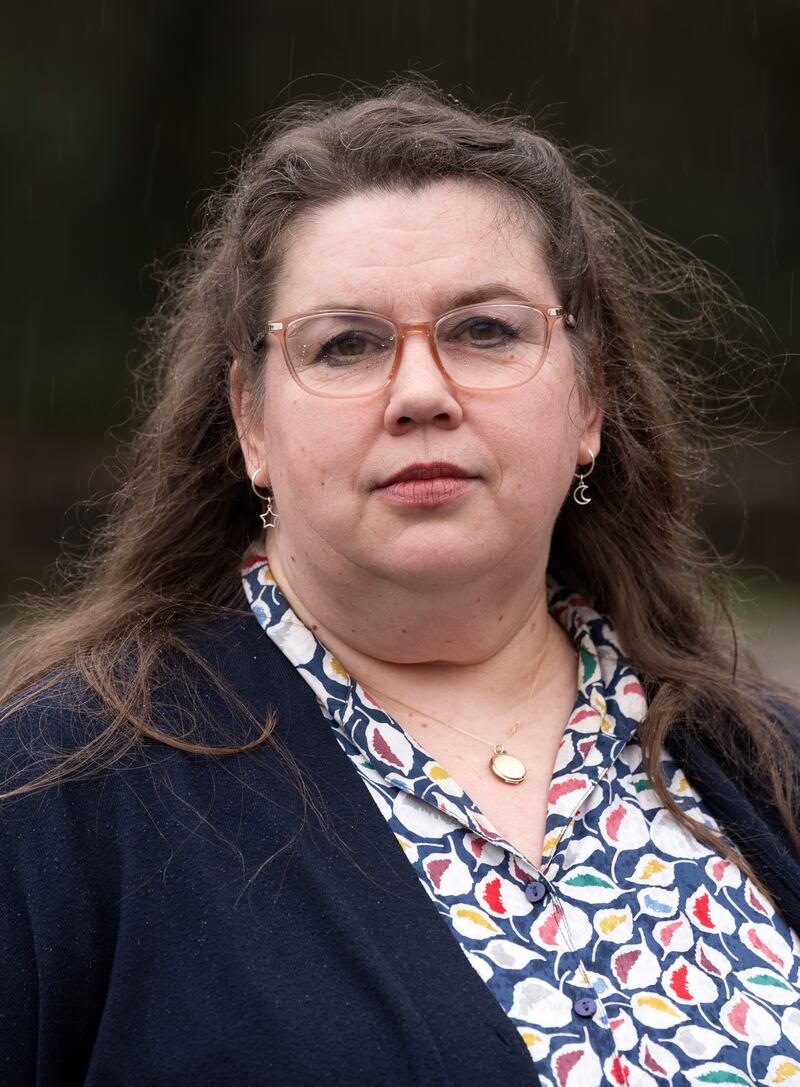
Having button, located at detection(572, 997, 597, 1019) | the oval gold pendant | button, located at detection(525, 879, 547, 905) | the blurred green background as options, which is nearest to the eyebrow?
the oval gold pendant

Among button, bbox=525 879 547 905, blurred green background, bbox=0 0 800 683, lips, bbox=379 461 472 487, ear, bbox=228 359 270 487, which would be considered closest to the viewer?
button, bbox=525 879 547 905

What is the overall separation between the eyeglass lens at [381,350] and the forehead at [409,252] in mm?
30

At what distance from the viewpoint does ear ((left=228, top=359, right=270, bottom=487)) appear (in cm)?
236

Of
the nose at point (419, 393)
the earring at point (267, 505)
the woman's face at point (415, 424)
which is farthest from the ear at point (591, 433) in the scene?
the earring at point (267, 505)

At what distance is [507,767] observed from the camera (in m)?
2.22

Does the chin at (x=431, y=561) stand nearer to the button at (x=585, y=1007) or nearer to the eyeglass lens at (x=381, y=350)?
the eyeglass lens at (x=381, y=350)

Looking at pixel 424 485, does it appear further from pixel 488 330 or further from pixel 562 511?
pixel 562 511

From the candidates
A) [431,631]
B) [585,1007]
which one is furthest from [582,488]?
[585,1007]

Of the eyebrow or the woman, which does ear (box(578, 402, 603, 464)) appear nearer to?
the woman

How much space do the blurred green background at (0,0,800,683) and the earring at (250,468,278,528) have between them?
20.9 ft

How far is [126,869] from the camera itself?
1892mm

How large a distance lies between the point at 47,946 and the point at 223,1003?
26 cm

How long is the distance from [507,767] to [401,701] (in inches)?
8.1

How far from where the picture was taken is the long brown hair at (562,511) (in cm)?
226
